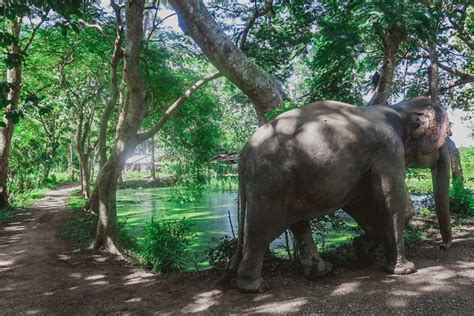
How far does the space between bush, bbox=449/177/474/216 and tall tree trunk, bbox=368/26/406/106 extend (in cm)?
441

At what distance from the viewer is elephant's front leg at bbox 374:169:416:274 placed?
154 inches

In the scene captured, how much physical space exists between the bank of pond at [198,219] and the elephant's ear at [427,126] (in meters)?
1.94

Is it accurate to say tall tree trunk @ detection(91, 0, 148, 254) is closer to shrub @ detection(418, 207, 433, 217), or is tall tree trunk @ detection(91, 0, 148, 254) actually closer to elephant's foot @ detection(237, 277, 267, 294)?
elephant's foot @ detection(237, 277, 267, 294)

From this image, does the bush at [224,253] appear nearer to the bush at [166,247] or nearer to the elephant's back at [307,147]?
the bush at [166,247]

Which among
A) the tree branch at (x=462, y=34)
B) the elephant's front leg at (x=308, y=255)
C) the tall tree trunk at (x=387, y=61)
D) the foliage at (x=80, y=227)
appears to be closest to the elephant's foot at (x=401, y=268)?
the elephant's front leg at (x=308, y=255)

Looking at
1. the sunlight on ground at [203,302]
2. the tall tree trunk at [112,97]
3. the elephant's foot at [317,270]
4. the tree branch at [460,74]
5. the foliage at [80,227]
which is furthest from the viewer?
the tree branch at [460,74]

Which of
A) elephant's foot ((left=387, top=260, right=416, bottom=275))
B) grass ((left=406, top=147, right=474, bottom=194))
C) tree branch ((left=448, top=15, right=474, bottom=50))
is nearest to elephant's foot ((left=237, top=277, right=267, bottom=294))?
elephant's foot ((left=387, top=260, right=416, bottom=275))

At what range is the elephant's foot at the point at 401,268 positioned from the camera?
12.6ft

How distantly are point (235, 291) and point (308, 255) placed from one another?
0.89 metres

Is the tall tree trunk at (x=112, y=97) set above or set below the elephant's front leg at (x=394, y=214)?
above

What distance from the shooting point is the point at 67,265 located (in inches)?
245

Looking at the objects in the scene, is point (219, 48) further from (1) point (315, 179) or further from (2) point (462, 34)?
(2) point (462, 34)

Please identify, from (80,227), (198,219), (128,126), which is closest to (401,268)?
(128,126)

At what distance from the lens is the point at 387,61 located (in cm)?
610
